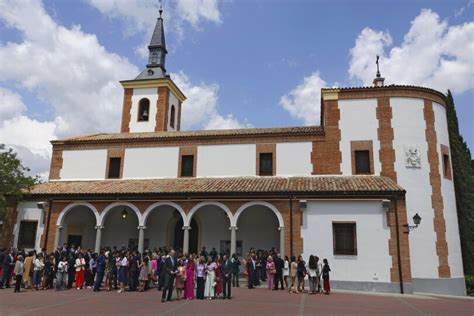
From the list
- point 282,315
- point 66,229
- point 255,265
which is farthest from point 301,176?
point 66,229

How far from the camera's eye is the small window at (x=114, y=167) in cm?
2356

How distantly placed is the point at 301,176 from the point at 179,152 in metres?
7.32

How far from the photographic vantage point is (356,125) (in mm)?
21094

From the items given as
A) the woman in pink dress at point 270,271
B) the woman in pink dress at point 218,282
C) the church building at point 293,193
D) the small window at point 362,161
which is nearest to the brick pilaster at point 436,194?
the church building at point 293,193

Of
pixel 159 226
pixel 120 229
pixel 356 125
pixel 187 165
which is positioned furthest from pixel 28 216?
pixel 356 125

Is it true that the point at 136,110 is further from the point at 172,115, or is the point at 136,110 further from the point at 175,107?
the point at 175,107

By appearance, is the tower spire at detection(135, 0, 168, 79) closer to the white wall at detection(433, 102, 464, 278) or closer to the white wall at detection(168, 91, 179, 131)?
the white wall at detection(168, 91, 179, 131)

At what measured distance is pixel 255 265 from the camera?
16.6 metres

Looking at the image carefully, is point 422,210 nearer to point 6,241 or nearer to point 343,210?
point 343,210

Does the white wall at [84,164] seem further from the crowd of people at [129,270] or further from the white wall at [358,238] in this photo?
the white wall at [358,238]

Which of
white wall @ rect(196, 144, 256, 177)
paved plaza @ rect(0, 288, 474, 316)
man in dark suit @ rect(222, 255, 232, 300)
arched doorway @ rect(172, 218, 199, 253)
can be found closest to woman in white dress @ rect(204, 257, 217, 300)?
man in dark suit @ rect(222, 255, 232, 300)

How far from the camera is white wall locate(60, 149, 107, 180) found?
23859mm

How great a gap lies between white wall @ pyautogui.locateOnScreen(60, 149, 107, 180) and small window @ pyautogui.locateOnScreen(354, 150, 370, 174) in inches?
585

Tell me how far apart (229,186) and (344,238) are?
609cm
